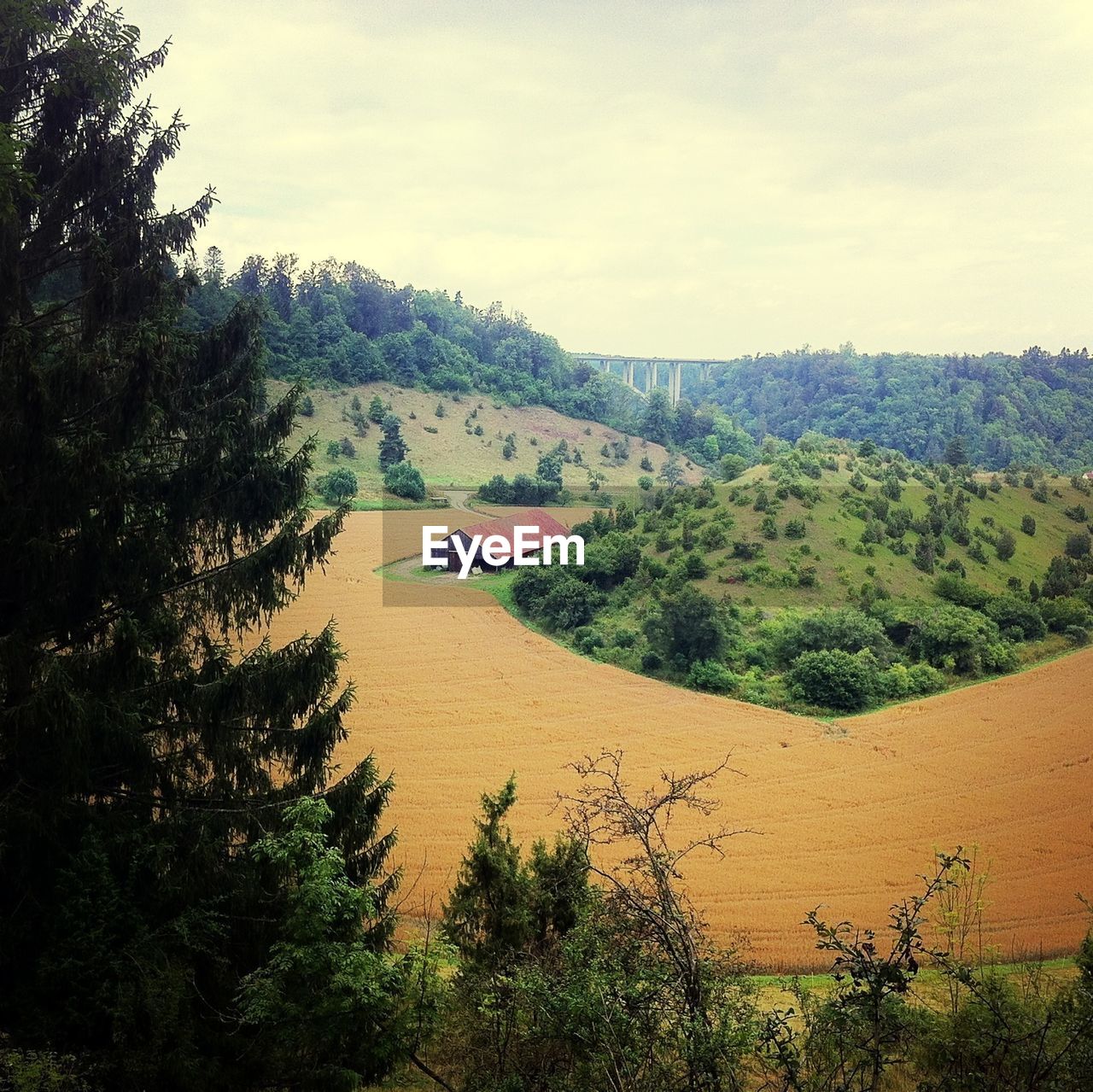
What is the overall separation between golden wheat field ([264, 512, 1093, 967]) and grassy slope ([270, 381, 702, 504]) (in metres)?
43.2

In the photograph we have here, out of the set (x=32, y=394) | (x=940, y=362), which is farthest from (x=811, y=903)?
(x=940, y=362)

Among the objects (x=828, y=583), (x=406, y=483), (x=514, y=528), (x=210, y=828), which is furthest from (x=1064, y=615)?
(x=406, y=483)

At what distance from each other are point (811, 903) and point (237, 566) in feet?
41.3

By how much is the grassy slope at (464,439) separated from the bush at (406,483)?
135 cm

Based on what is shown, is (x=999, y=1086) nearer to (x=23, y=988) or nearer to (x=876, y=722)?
(x=23, y=988)

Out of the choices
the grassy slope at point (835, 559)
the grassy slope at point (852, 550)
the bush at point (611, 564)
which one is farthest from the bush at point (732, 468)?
the bush at point (611, 564)

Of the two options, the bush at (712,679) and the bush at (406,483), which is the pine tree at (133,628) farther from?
the bush at (406,483)

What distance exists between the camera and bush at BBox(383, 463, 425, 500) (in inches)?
2800

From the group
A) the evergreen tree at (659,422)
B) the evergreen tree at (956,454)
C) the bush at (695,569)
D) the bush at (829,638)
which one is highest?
the evergreen tree at (659,422)

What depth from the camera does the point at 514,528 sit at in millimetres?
50594

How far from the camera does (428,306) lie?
386 ft

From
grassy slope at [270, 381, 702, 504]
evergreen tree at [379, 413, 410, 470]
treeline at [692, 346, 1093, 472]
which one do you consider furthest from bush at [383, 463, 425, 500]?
treeline at [692, 346, 1093, 472]

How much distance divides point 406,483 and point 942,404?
78935 millimetres

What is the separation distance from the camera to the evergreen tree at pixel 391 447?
78312 millimetres
